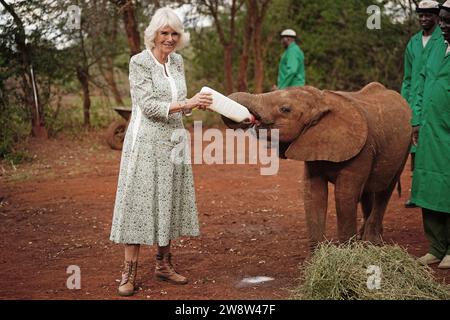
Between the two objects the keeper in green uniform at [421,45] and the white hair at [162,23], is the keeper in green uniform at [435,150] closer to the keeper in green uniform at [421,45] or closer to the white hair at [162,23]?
the keeper in green uniform at [421,45]

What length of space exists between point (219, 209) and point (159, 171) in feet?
11.0

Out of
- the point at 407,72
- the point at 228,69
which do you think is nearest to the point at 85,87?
the point at 228,69

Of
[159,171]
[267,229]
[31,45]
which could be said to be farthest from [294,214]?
[31,45]

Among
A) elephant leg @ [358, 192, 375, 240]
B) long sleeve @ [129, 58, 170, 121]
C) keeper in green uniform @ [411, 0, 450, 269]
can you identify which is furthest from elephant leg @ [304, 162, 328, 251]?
long sleeve @ [129, 58, 170, 121]

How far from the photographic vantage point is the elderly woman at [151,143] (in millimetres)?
4977

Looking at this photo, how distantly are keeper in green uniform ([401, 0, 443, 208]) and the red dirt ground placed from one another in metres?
1.52

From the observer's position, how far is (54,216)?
8078 millimetres

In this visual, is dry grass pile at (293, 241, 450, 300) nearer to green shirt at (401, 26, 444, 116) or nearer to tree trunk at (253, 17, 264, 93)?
green shirt at (401, 26, 444, 116)

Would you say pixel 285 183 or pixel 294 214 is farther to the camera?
pixel 285 183

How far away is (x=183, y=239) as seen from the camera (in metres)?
7.00

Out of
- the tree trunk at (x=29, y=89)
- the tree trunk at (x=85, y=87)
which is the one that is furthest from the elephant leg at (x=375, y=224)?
the tree trunk at (x=85, y=87)

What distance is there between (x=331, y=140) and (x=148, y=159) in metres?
1.44

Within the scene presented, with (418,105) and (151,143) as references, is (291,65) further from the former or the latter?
(151,143)
